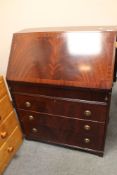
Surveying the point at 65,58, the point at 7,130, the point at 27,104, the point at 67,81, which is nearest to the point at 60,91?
the point at 67,81

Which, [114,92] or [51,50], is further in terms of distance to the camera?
[114,92]

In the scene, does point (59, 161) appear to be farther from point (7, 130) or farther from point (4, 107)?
point (4, 107)

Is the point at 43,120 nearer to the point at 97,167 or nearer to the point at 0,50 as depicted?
the point at 97,167

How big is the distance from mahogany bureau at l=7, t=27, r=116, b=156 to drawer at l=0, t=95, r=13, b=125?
69 millimetres

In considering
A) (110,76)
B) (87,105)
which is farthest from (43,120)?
(110,76)

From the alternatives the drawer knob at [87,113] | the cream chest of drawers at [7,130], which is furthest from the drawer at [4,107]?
the drawer knob at [87,113]

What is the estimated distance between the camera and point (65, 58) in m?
1.22

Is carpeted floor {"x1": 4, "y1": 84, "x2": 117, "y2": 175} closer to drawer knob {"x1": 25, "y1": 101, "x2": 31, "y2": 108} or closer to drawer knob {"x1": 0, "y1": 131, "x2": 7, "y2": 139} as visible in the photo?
drawer knob {"x1": 0, "y1": 131, "x2": 7, "y2": 139}

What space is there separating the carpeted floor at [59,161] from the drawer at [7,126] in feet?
0.85

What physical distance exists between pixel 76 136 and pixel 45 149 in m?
0.38

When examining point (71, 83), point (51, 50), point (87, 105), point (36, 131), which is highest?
point (51, 50)

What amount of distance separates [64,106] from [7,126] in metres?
0.57

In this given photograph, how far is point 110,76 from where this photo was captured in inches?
43.2

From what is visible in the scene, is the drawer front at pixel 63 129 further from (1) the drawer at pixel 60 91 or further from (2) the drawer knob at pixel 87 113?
(1) the drawer at pixel 60 91
